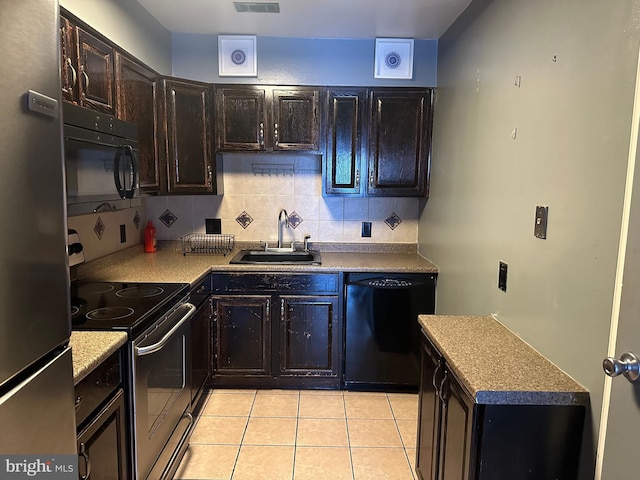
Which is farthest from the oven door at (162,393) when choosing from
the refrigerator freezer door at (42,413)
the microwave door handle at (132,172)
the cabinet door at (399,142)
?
the cabinet door at (399,142)

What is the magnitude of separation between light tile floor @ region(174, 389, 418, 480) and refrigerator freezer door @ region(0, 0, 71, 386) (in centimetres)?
164

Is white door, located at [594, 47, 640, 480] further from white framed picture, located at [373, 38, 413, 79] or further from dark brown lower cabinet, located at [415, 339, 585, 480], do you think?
white framed picture, located at [373, 38, 413, 79]

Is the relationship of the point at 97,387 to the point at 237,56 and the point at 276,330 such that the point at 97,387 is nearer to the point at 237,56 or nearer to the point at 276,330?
the point at 276,330

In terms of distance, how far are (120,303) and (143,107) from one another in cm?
125

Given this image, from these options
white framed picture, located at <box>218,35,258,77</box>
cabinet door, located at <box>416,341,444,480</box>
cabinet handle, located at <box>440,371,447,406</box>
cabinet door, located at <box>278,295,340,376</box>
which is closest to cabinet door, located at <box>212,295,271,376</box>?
cabinet door, located at <box>278,295,340,376</box>

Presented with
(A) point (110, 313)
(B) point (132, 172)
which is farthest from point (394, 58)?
(A) point (110, 313)

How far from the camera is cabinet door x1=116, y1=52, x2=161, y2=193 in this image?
7.52 feet

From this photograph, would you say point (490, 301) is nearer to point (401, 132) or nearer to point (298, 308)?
point (298, 308)

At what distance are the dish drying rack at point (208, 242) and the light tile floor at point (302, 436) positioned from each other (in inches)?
43.1

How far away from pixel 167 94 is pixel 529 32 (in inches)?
85.6

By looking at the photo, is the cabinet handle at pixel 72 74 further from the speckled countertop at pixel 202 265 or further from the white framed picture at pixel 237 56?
the white framed picture at pixel 237 56

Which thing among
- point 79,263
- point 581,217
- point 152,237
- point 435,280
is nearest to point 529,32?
point 581,217

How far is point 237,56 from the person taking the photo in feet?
10.3

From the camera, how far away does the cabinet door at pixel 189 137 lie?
2895 millimetres
